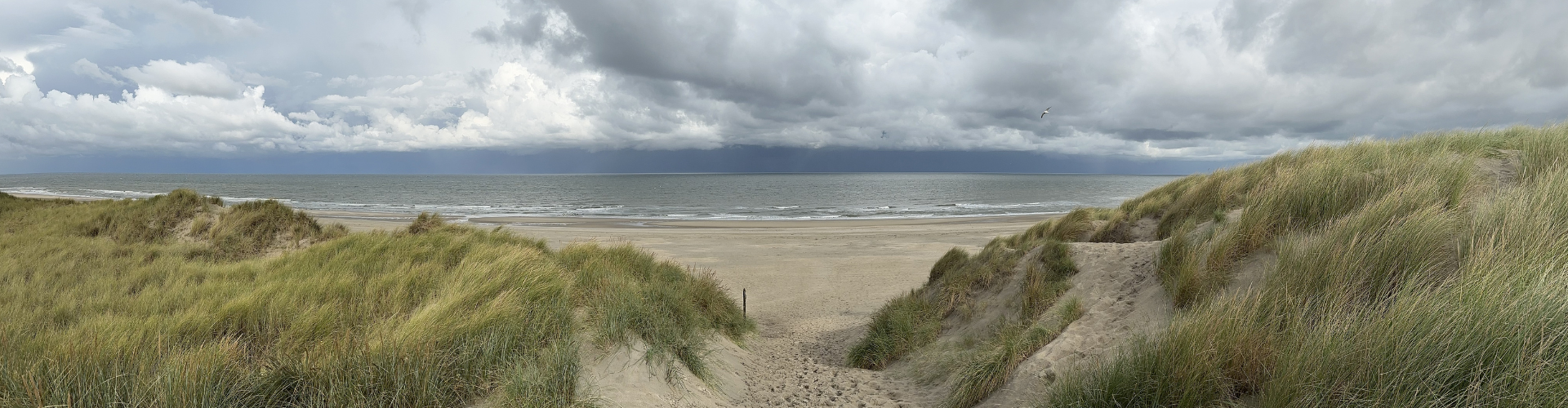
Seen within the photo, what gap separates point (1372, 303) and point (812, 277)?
1315cm

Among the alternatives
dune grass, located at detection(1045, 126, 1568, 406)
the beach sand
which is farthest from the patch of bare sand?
the beach sand

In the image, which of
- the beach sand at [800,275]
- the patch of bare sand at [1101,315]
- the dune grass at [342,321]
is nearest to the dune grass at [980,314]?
the patch of bare sand at [1101,315]

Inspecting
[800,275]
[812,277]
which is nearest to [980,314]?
[812,277]

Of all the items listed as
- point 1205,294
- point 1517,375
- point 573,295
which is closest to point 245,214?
point 573,295

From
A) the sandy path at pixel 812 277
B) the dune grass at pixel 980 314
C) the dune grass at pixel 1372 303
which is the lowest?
the sandy path at pixel 812 277

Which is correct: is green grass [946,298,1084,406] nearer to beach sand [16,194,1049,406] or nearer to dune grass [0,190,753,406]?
beach sand [16,194,1049,406]

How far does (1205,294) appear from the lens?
→ 5.03 m

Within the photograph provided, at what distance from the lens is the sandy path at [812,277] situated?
672cm

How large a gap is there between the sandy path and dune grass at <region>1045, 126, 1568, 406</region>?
103 inches

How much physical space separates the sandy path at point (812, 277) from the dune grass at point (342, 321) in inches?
43.3

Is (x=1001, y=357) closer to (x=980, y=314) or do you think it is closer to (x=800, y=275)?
(x=980, y=314)

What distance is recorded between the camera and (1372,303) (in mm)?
4035

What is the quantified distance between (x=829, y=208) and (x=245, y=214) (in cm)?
4269

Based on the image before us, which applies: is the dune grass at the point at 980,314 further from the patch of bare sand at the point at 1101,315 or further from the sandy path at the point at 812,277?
the sandy path at the point at 812,277
